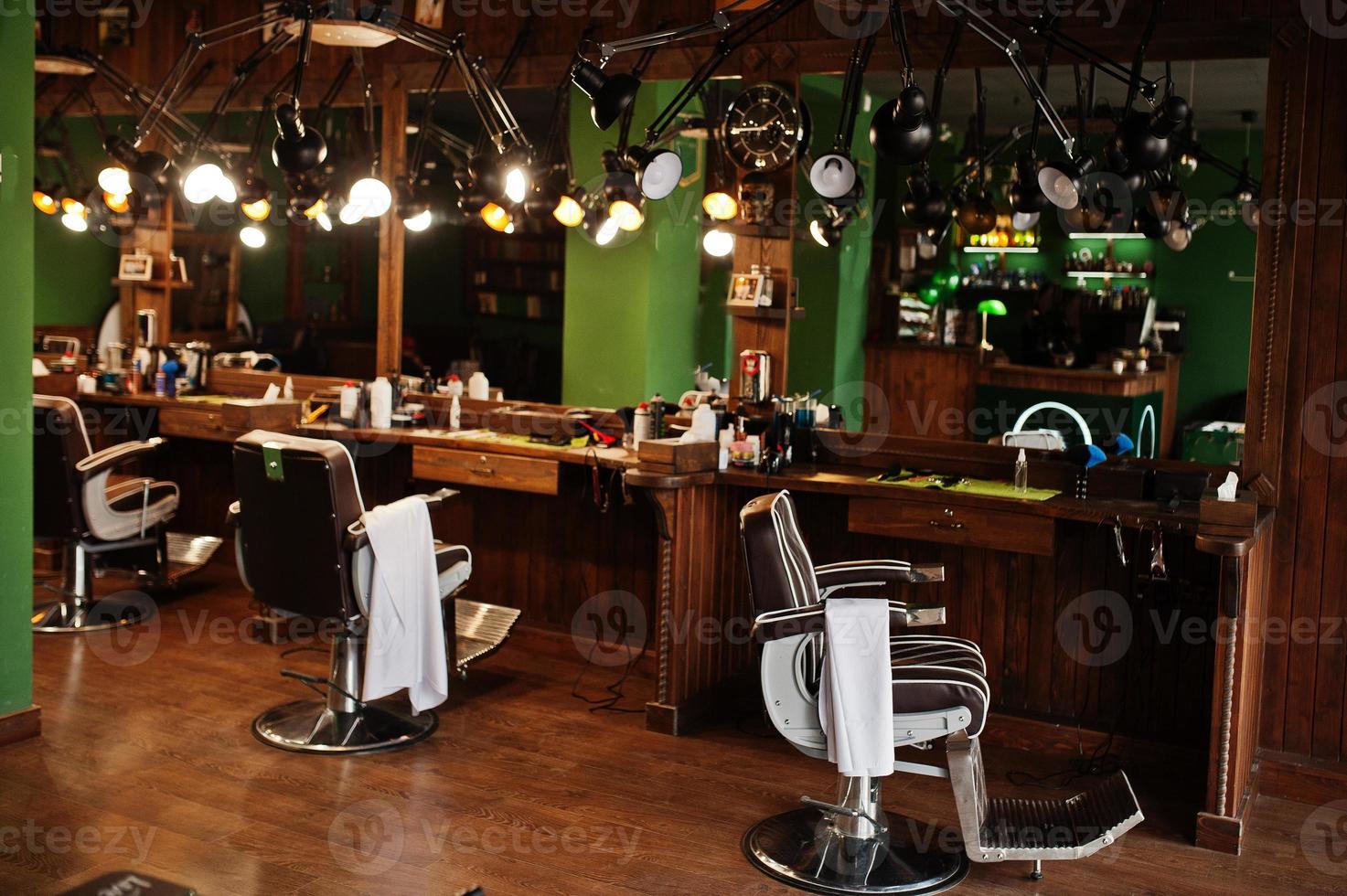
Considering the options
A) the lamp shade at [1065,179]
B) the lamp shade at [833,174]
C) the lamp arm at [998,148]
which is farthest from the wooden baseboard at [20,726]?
the lamp arm at [998,148]

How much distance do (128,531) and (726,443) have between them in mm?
2874

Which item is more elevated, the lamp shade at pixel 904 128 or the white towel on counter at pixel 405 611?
the lamp shade at pixel 904 128

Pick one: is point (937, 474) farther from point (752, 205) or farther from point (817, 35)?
point (817, 35)

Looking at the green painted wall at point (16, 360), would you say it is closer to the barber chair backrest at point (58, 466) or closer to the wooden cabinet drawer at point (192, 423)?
the barber chair backrest at point (58, 466)

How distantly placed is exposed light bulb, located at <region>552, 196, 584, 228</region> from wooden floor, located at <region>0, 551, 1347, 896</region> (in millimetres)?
2013

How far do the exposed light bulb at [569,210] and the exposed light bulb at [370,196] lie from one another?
74 cm

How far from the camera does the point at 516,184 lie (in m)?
5.43

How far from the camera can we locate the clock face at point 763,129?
5102mm

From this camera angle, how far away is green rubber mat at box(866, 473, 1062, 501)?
4309 millimetres

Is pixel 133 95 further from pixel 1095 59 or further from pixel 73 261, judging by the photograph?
pixel 1095 59

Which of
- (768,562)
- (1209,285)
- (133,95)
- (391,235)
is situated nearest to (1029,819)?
(768,562)

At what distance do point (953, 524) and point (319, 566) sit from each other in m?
2.09

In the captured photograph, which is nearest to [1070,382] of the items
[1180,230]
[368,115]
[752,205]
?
[1180,230]

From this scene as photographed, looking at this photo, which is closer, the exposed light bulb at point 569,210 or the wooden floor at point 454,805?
the wooden floor at point 454,805
